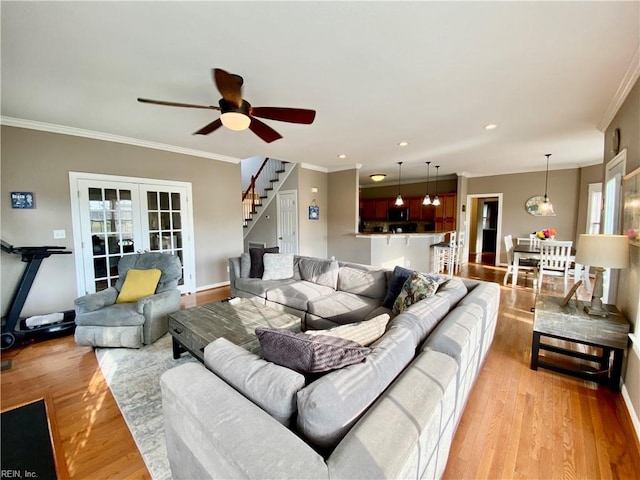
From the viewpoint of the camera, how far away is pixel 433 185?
27.7 feet

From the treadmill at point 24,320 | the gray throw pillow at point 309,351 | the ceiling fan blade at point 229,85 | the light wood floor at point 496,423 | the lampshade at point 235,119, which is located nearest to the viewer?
the gray throw pillow at point 309,351

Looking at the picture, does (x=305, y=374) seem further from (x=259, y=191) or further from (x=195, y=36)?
(x=259, y=191)

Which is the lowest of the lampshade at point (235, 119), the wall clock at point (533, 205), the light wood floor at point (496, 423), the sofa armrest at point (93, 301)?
the light wood floor at point (496, 423)

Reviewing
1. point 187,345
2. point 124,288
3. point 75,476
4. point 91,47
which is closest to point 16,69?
point 91,47

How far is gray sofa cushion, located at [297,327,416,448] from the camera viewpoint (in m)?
0.99

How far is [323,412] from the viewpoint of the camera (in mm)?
979

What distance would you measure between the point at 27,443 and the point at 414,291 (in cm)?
258

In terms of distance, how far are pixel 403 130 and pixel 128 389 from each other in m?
4.19

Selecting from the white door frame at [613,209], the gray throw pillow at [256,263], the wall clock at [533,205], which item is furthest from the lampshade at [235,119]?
the wall clock at [533,205]

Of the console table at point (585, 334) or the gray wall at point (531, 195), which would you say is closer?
the console table at point (585, 334)

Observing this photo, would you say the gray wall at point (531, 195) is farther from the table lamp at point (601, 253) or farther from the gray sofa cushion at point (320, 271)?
the gray sofa cushion at point (320, 271)

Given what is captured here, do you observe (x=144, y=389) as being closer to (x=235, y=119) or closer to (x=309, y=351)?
(x=309, y=351)

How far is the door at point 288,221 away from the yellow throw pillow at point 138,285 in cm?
331

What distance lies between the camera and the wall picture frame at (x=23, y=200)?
3.29 meters
